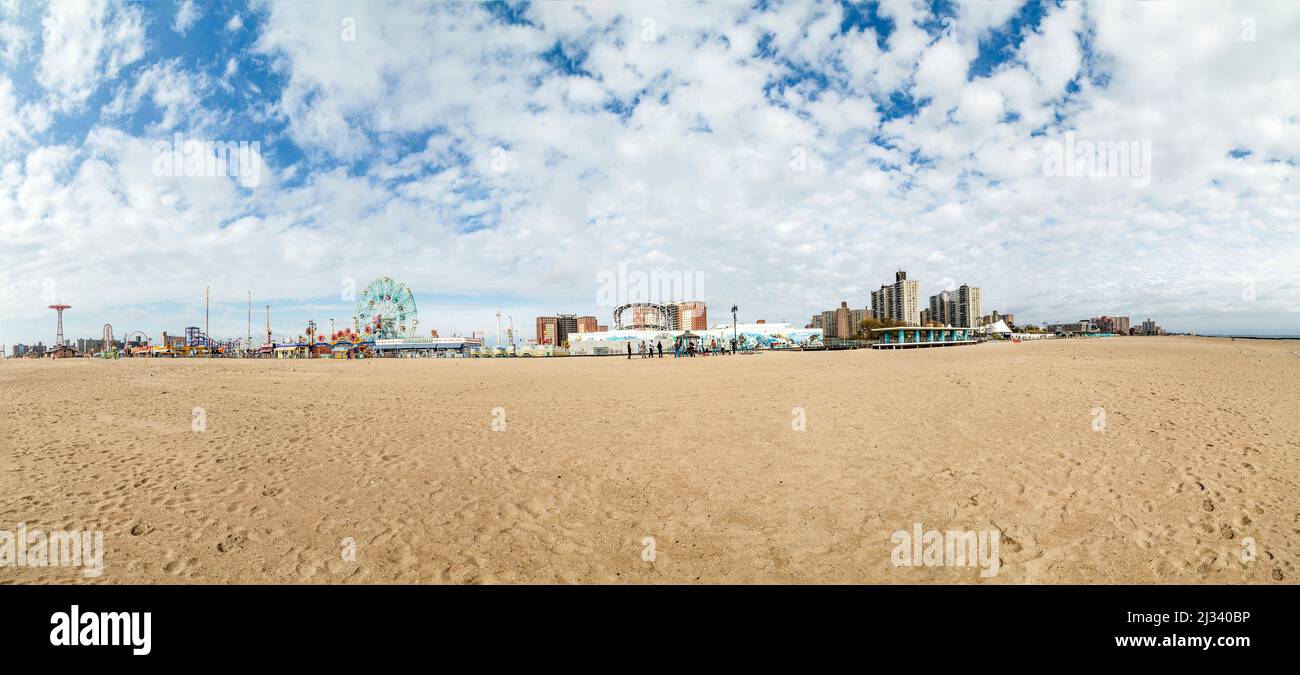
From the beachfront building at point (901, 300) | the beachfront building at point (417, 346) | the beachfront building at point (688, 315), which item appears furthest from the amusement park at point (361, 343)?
the beachfront building at point (901, 300)

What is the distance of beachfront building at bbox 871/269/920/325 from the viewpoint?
150750mm

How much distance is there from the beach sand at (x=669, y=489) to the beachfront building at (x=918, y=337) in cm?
6369

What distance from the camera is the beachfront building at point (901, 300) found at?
150750 mm

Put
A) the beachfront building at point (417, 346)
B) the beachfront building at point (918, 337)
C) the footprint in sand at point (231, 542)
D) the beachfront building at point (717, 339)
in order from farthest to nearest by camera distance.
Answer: the beachfront building at point (417, 346) < the beachfront building at point (717, 339) < the beachfront building at point (918, 337) < the footprint in sand at point (231, 542)

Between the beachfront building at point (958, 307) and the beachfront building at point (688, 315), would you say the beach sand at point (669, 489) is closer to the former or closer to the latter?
the beachfront building at point (688, 315)

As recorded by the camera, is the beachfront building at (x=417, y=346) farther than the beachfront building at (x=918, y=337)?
Yes

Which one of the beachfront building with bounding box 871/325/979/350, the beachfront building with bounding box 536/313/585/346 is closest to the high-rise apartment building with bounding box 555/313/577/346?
the beachfront building with bounding box 536/313/585/346

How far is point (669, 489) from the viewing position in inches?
328

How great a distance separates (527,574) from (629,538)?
1485 mm

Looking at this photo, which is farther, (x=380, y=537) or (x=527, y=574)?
(x=380, y=537)
